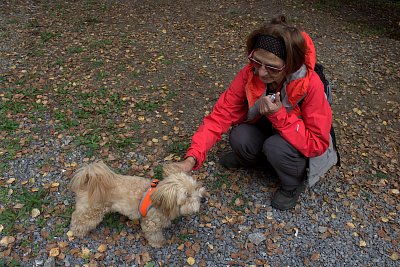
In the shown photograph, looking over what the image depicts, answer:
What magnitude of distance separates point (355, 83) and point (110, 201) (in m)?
5.31

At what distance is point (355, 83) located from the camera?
659 centimetres

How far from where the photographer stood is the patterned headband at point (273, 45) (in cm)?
290

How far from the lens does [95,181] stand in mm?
3047

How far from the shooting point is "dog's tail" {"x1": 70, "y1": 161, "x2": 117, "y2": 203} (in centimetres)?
302

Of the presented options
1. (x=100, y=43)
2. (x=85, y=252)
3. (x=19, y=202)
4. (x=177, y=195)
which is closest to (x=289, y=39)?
(x=177, y=195)

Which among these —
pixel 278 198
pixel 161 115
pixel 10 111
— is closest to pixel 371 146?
pixel 278 198

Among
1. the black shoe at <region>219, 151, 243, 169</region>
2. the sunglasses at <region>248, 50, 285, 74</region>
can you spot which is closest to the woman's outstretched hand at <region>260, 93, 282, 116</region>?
the sunglasses at <region>248, 50, 285, 74</region>

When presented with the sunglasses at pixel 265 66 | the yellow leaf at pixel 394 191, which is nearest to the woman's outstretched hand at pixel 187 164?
the sunglasses at pixel 265 66

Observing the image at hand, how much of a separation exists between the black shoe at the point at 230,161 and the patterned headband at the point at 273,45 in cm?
174

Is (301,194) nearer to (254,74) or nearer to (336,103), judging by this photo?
(254,74)

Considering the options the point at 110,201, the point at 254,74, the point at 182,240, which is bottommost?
the point at 182,240

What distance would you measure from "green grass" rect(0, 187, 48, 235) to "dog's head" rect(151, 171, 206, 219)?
1.68m

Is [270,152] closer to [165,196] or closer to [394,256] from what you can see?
[165,196]

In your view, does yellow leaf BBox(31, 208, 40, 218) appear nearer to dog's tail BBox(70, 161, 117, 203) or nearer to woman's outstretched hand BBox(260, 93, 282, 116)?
dog's tail BBox(70, 161, 117, 203)
